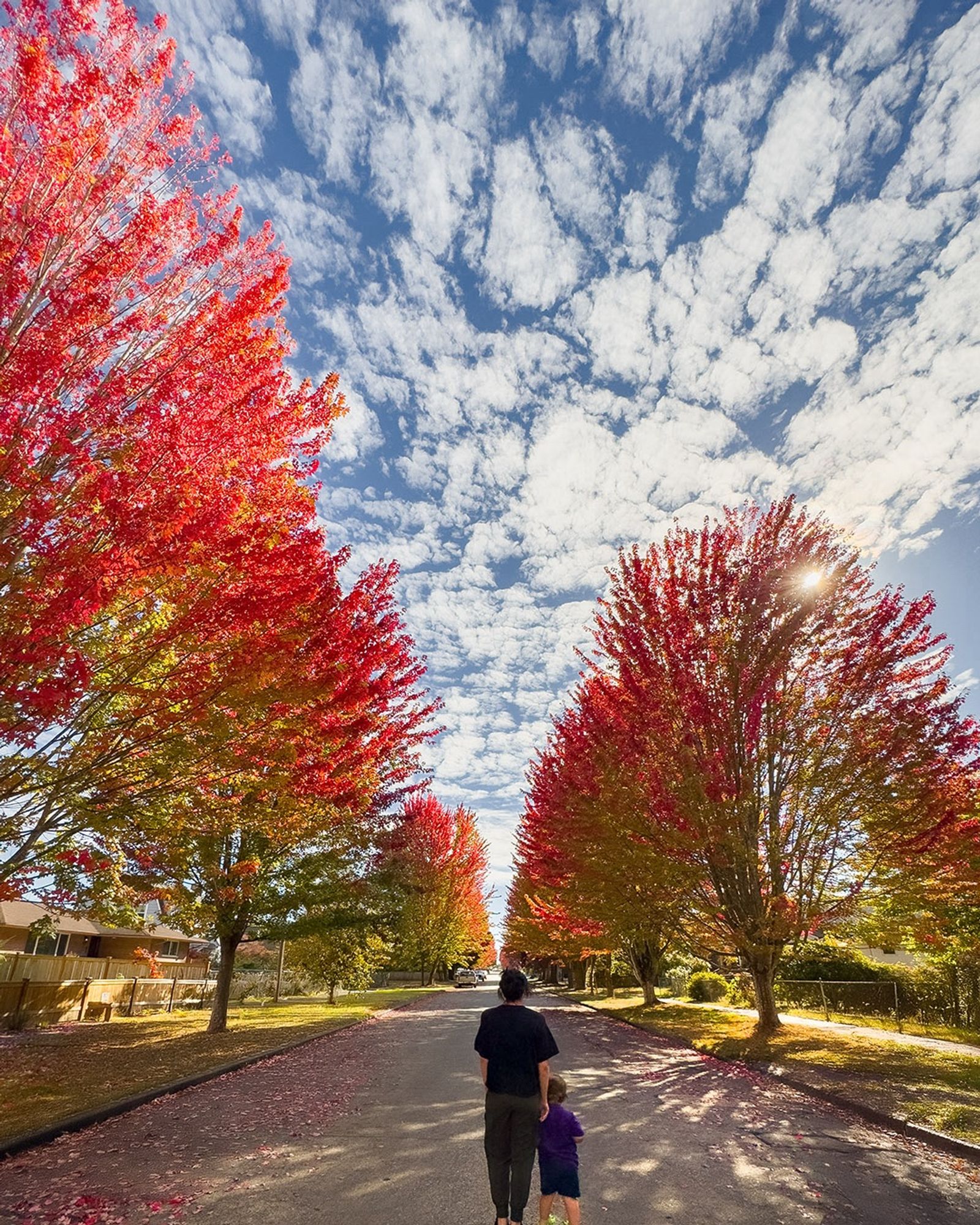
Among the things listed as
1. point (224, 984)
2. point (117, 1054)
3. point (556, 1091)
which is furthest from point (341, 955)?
point (556, 1091)

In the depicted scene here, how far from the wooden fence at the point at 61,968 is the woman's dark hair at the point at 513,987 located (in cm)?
2098

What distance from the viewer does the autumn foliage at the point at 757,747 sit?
1427 cm

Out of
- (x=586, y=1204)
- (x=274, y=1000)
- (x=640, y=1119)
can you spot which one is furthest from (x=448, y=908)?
(x=586, y=1204)

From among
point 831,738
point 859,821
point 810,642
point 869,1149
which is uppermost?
point 810,642

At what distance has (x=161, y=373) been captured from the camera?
655 cm

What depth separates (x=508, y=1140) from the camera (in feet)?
14.8

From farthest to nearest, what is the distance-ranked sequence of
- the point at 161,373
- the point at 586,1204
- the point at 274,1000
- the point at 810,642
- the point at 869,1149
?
the point at 274,1000
the point at 810,642
the point at 869,1149
the point at 161,373
the point at 586,1204

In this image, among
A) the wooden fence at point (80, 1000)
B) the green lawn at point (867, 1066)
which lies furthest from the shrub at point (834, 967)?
the wooden fence at point (80, 1000)

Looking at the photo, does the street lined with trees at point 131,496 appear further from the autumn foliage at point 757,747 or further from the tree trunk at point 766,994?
the tree trunk at point 766,994

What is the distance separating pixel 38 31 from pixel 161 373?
2993 millimetres

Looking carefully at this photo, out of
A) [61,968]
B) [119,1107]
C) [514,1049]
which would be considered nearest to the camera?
[514,1049]

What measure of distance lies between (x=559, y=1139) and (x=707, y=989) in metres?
31.5

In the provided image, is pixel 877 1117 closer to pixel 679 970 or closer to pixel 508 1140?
pixel 508 1140

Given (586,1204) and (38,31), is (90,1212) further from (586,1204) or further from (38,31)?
(38,31)
